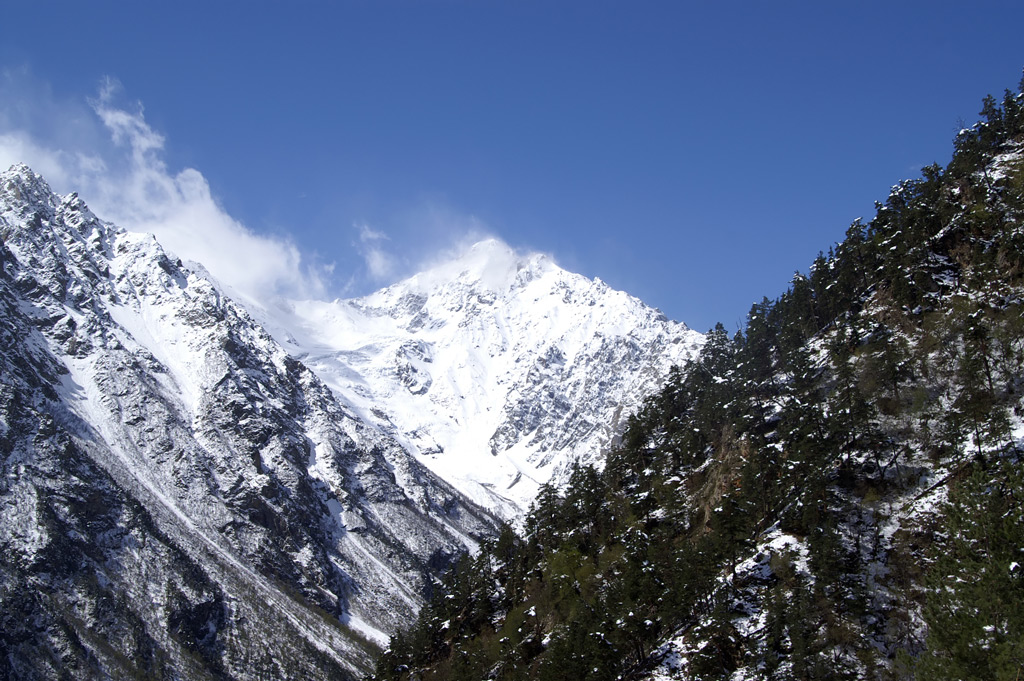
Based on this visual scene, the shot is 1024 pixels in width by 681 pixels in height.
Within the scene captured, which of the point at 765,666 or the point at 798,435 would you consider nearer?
the point at 765,666

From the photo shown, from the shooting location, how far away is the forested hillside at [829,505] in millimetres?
45125

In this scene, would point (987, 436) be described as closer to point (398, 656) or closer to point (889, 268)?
point (889, 268)

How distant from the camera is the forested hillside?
45125 millimetres

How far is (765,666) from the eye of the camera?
4903 cm

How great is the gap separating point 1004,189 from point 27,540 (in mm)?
223309

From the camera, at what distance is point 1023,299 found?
62250mm

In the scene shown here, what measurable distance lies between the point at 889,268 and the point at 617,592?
48.6m

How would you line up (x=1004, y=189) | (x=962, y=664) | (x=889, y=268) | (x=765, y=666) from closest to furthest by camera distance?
(x=962, y=664) → (x=765, y=666) → (x=1004, y=189) → (x=889, y=268)

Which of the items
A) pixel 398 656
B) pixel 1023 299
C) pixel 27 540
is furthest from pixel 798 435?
pixel 27 540

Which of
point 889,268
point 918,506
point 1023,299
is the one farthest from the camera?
point 889,268

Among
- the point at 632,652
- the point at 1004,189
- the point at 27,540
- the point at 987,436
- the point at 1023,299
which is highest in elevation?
the point at 1004,189

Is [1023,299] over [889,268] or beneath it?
beneath

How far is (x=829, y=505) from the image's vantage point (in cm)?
6003

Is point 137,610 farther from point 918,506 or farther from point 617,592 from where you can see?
point 918,506
